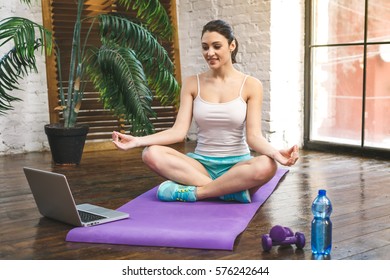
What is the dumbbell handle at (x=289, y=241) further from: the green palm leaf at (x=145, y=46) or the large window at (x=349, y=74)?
the large window at (x=349, y=74)

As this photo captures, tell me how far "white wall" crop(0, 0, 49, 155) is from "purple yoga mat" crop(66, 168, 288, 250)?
2.14 m

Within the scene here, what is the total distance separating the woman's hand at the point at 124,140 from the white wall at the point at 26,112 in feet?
7.03

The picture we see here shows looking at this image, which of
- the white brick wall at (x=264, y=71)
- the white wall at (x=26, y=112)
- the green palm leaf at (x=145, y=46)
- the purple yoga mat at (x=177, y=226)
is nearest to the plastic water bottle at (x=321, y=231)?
the purple yoga mat at (x=177, y=226)

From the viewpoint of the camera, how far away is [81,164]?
12.2 feet

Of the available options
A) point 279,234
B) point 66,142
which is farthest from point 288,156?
point 66,142

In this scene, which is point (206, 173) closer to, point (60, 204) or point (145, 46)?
point (60, 204)

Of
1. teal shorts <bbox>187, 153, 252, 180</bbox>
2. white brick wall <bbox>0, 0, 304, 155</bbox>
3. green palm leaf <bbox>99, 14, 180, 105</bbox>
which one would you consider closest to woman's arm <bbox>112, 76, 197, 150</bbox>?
teal shorts <bbox>187, 153, 252, 180</bbox>

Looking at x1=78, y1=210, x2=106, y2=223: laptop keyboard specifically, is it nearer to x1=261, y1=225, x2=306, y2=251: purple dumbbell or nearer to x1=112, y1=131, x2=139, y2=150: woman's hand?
x1=112, y1=131, x2=139, y2=150: woman's hand

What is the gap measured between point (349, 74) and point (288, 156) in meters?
2.15

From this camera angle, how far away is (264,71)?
13.8 ft

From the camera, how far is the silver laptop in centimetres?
202
